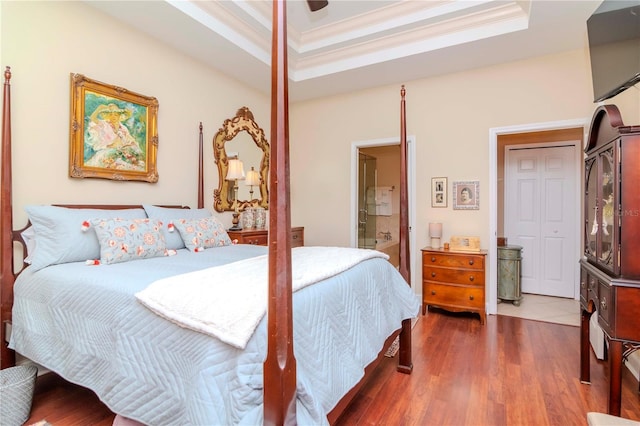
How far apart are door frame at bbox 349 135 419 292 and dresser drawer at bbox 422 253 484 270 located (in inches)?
8.6

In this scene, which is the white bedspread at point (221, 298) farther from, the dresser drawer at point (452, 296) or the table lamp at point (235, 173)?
the dresser drawer at point (452, 296)

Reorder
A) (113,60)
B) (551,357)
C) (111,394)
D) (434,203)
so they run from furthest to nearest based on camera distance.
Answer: (434,203) → (113,60) → (551,357) → (111,394)

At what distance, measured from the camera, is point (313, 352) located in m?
1.29

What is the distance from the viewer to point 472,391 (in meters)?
2.04

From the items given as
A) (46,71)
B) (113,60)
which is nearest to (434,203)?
(113,60)

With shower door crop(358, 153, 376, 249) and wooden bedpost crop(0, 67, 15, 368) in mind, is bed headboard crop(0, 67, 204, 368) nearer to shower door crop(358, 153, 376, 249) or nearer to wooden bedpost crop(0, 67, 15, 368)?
wooden bedpost crop(0, 67, 15, 368)

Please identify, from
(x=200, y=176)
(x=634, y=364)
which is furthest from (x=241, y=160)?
(x=634, y=364)

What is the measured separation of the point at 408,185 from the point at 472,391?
2.38 meters

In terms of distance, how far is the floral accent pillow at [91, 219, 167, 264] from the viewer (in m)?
2.04

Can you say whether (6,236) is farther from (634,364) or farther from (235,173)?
(634,364)

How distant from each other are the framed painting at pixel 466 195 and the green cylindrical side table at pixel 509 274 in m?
0.86

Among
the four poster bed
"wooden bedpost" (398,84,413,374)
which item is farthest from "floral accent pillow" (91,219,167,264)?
"wooden bedpost" (398,84,413,374)

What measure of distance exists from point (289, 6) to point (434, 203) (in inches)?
105

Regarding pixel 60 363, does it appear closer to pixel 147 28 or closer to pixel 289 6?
pixel 147 28
